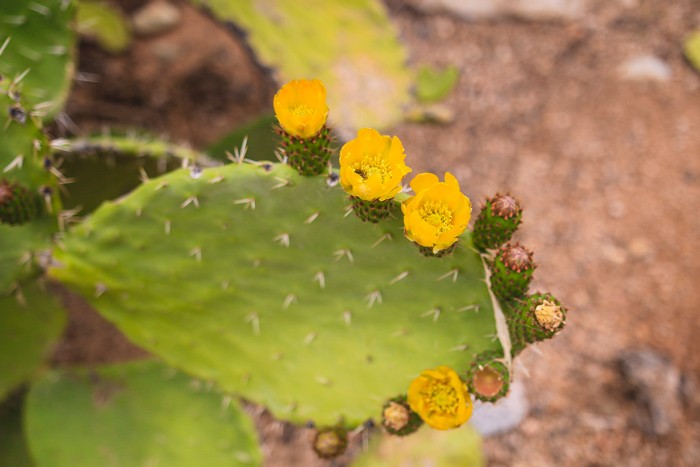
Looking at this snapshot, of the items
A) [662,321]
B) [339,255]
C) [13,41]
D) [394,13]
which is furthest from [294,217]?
[394,13]

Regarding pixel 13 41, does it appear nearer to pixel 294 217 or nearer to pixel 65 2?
pixel 65 2

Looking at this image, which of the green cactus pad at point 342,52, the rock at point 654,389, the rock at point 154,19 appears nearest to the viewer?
the green cactus pad at point 342,52

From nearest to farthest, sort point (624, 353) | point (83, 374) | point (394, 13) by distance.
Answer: point (83, 374), point (624, 353), point (394, 13)

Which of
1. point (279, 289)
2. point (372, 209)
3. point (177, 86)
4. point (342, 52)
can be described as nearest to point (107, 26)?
point (177, 86)

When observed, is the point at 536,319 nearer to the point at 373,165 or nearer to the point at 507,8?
the point at 373,165

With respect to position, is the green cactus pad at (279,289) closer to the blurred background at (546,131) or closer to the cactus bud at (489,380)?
the cactus bud at (489,380)

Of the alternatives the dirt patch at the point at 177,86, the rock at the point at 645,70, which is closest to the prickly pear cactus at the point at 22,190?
the dirt patch at the point at 177,86
